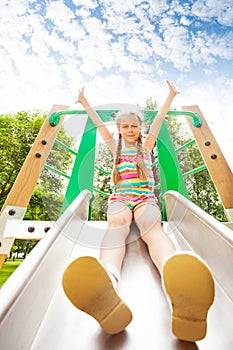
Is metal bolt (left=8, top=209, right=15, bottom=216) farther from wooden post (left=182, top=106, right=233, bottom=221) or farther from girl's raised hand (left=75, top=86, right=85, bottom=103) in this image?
wooden post (left=182, top=106, right=233, bottom=221)

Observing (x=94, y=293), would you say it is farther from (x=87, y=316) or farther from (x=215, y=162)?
(x=215, y=162)

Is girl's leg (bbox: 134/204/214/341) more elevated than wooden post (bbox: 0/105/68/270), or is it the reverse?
wooden post (bbox: 0/105/68/270)

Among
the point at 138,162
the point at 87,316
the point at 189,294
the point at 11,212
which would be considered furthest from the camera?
the point at 11,212

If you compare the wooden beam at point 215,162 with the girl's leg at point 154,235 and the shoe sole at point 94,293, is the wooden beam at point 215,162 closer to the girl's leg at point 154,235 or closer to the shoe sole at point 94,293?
the girl's leg at point 154,235

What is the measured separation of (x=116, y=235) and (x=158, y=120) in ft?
2.77

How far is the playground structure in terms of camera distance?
618 millimetres

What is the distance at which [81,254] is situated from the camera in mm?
1232

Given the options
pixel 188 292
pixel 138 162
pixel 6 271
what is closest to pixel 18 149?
pixel 6 271

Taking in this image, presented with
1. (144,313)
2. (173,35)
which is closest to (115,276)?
(144,313)

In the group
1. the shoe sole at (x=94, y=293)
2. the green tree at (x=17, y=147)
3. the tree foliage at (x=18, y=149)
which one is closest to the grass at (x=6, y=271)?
the tree foliage at (x=18, y=149)

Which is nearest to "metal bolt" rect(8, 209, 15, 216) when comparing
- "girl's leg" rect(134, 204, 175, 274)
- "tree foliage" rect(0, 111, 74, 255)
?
"girl's leg" rect(134, 204, 175, 274)

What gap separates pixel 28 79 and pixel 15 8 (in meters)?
2.37

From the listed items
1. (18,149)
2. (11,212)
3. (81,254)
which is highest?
(18,149)

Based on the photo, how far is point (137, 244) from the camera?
135cm
